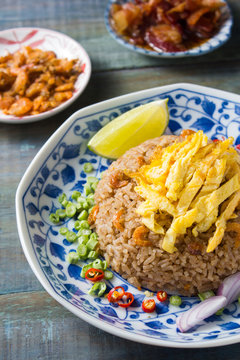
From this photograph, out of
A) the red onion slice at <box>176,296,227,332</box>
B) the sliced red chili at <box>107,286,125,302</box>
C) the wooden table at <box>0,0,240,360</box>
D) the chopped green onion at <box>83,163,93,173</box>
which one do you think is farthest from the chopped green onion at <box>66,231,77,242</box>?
the red onion slice at <box>176,296,227,332</box>

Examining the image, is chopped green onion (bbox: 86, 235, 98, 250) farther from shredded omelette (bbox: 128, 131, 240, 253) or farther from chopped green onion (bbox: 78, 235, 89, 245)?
shredded omelette (bbox: 128, 131, 240, 253)

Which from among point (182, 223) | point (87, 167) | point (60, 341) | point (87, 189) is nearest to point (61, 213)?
point (87, 189)

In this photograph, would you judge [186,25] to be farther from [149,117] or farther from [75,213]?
[75,213]

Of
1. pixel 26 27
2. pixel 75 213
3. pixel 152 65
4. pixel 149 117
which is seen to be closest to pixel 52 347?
pixel 75 213

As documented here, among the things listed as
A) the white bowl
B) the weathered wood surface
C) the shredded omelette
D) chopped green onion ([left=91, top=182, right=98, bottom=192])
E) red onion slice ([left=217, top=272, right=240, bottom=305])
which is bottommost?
the weathered wood surface

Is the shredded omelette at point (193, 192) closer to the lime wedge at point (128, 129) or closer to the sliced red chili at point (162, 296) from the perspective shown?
the sliced red chili at point (162, 296)
